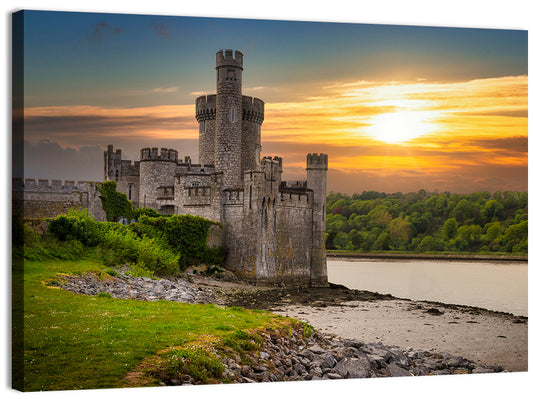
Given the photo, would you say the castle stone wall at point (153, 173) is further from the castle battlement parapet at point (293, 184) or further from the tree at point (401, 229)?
the tree at point (401, 229)

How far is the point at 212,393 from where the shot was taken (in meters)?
8.29

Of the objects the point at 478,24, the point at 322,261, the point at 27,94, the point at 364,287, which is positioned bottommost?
the point at 364,287

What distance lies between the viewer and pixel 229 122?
29.6 m

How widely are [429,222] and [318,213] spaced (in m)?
5.01

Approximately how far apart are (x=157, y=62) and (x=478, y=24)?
22.1 feet

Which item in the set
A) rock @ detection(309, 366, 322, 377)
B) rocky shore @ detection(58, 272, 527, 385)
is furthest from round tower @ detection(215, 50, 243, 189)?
rock @ detection(309, 366, 322, 377)

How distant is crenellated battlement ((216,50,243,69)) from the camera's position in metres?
28.6

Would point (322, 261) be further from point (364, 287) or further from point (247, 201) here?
point (364, 287)

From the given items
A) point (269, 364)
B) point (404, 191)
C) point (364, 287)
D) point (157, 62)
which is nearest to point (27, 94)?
point (157, 62)

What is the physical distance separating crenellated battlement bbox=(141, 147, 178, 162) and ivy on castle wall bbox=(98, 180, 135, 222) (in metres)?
6.14

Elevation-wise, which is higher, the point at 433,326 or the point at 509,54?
the point at 509,54

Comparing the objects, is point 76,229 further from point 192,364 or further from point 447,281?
point 447,281

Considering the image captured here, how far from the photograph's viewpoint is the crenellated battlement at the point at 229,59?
1125 inches

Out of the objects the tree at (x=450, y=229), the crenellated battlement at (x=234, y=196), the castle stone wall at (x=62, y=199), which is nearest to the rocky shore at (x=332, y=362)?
the crenellated battlement at (x=234, y=196)
